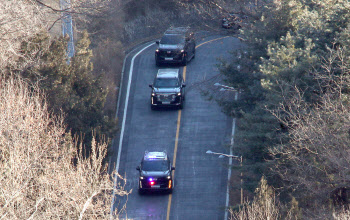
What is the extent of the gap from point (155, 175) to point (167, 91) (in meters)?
7.26

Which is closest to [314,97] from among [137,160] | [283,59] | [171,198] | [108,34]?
[283,59]

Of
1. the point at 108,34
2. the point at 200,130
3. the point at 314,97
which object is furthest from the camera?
the point at 108,34

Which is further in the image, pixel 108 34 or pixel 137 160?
pixel 108 34

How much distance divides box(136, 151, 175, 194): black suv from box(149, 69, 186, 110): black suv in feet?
21.6

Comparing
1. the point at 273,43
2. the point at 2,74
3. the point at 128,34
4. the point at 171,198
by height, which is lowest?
the point at 171,198

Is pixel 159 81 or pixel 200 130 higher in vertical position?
pixel 159 81

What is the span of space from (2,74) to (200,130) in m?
11.9

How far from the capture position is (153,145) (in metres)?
27.5

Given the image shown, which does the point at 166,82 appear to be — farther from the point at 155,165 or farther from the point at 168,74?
the point at 155,165

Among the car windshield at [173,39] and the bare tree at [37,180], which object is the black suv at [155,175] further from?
the car windshield at [173,39]

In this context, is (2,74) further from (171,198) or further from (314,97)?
(314,97)

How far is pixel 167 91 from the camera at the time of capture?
29.0 meters

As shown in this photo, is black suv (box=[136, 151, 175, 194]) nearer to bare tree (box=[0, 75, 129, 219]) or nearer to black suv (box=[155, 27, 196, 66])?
bare tree (box=[0, 75, 129, 219])

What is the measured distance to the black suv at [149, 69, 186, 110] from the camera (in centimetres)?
2912
